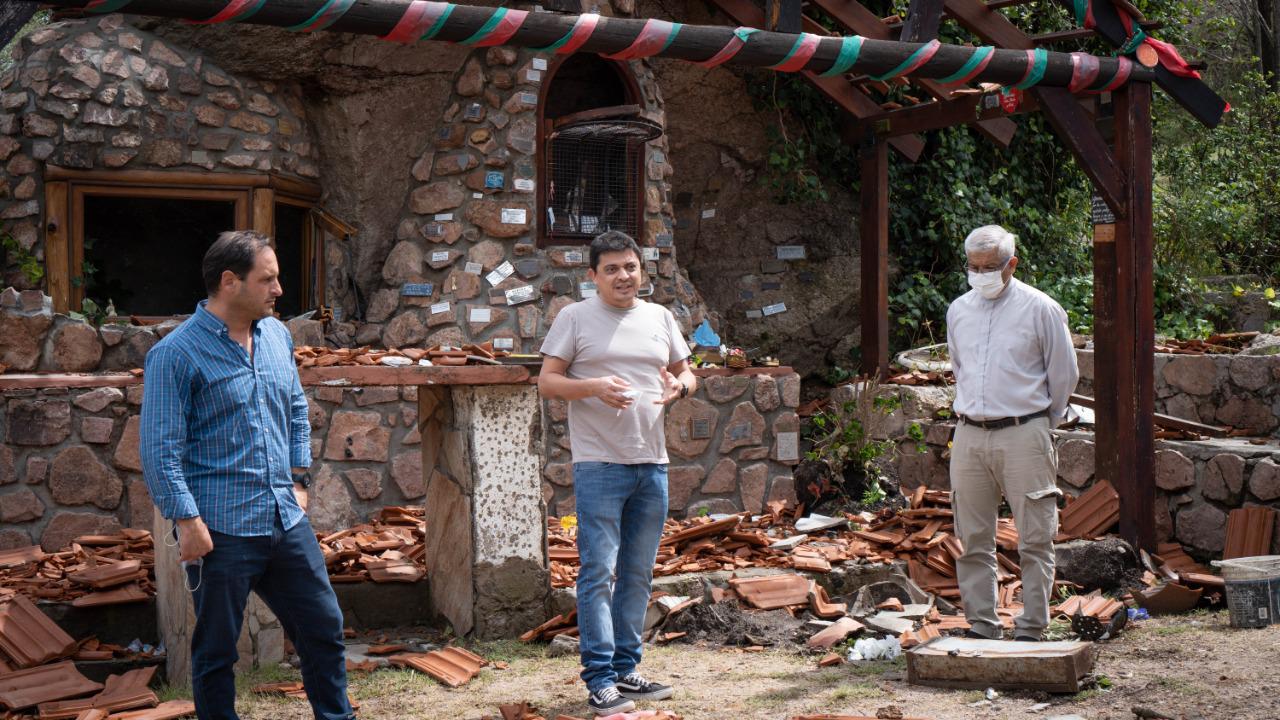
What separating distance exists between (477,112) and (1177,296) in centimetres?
733

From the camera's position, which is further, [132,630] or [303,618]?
[132,630]

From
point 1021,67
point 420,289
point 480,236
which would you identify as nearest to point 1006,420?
point 1021,67

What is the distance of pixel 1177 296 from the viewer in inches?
470

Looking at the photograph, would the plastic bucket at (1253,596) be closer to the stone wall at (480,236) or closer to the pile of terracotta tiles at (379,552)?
the pile of terracotta tiles at (379,552)

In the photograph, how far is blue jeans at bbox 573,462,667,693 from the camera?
4.32 metres

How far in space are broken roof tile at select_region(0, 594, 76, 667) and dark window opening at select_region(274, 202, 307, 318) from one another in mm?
5064

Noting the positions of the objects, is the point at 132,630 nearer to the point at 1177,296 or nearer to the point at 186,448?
the point at 186,448

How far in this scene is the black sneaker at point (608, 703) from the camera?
425 centimetres

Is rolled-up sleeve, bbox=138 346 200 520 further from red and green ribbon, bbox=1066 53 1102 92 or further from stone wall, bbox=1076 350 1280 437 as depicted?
stone wall, bbox=1076 350 1280 437

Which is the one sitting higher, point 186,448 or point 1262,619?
point 186,448

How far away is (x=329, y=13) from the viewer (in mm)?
5066

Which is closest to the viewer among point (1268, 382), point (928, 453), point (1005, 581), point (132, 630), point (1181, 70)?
point (132, 630)

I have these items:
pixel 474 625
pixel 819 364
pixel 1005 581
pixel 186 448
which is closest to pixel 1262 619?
pixel 1005 581

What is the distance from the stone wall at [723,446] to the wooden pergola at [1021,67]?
6.91ft
